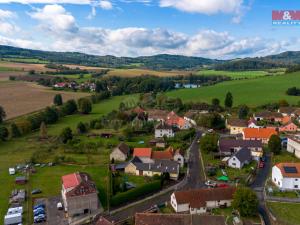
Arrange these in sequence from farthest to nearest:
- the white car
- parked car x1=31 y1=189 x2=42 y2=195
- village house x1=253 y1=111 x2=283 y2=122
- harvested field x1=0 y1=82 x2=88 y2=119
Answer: harvested field x1=0 y1=82 x2=88 y2=119 → village house x1=253 y1=111 x2=283 y2=122 → parked car x1=31 y1=189 x2=42 y2=195 → the white car

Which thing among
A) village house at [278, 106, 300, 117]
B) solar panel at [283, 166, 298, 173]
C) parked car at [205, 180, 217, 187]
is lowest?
parked car at [205, 180, 217, 187]

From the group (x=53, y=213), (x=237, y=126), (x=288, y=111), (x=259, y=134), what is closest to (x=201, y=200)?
(x=53, y=213)

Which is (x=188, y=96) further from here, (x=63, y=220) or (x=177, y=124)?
(x=63, y=220)

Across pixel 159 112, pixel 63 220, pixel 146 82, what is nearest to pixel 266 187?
pixel 63 220

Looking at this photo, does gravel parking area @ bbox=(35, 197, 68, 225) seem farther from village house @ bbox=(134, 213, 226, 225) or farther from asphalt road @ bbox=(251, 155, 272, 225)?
asphalt road @ bbox=(251, 155, 272, 225)

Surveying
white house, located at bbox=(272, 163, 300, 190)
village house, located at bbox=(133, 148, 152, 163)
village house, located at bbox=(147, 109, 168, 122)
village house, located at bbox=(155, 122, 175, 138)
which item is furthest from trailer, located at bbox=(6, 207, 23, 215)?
village house, located at bbox=(147, 109, 168, 122)
